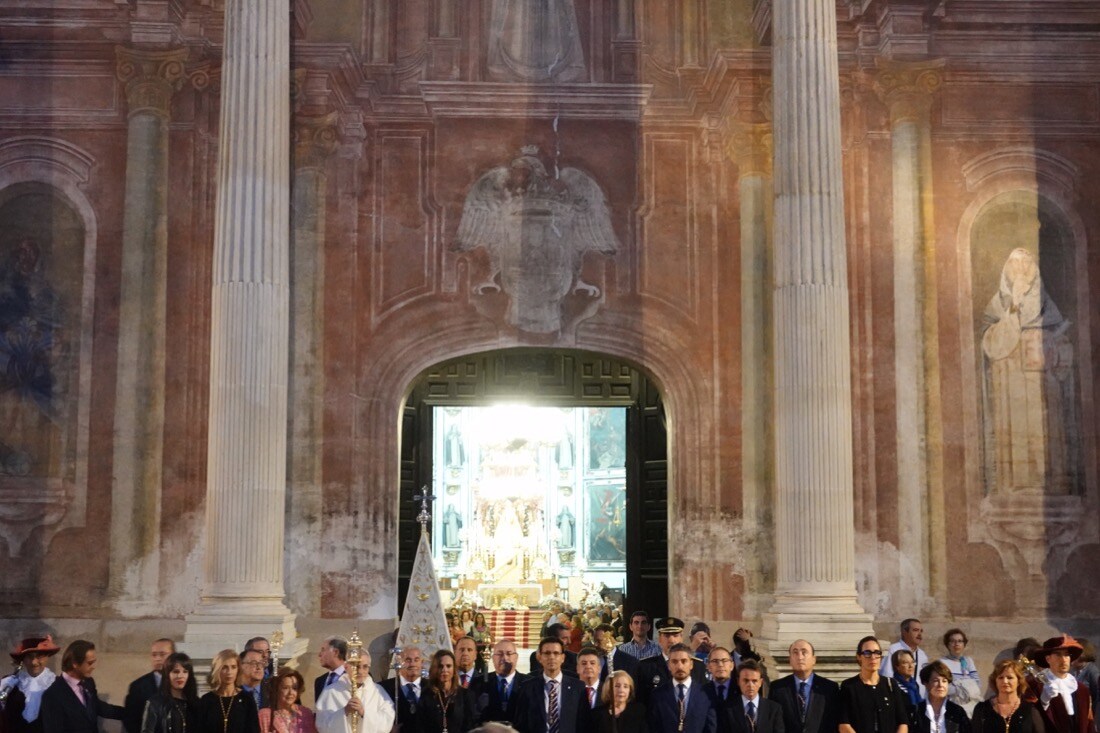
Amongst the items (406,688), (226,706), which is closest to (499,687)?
(406,688)

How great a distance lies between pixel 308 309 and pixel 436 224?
1.77 metres

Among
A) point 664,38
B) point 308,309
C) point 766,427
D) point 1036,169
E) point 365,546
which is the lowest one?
point 365,546

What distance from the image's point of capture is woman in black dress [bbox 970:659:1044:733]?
33.9ft

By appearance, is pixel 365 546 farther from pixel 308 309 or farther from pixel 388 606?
pixel 308 309

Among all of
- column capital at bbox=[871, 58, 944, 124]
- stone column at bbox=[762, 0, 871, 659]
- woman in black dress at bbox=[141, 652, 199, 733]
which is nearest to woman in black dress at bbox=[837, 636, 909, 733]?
stone column at bbox=[762, 0, 871, 659]

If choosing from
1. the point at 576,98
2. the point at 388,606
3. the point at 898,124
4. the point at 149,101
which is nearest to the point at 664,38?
the point at 576,98

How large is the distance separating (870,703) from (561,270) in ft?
26.0

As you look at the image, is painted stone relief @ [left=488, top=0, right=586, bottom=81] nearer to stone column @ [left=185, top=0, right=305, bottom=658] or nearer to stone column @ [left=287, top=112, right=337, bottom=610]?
stone column @ [left=287, top=112, right=337, bottom=610]

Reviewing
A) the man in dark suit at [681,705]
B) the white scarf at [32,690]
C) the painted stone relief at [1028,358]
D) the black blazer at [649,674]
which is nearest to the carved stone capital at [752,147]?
the painted stone relief at [1028,358]

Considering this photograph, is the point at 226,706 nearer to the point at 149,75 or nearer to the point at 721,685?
the point at 721,685

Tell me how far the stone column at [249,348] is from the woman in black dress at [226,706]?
367cm

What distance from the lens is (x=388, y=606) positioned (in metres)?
17.0

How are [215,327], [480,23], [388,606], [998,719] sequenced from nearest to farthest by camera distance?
1. [998,719]
2. [215,327]
3. [388,606]
4. [480,23]

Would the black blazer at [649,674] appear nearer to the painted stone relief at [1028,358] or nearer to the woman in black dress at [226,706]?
the woman in black dress at [226,706]
